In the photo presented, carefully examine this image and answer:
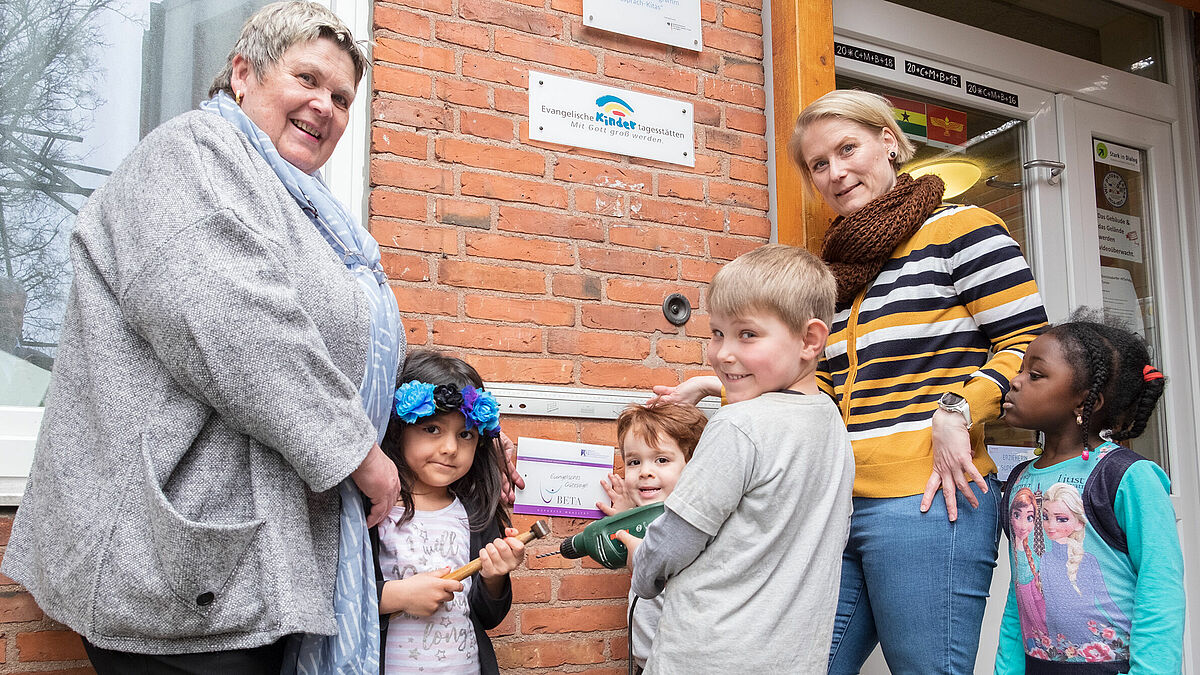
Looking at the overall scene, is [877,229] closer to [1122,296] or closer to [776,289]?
[776,289]

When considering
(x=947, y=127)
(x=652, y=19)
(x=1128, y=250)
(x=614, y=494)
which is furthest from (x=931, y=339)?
(x=1128, y=250)

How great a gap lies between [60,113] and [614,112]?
1513 millimetres

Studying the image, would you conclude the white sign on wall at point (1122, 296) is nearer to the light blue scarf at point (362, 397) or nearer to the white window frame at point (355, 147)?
the white window frame at point (355, 147)

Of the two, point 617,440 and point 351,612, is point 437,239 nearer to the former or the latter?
point 617,440

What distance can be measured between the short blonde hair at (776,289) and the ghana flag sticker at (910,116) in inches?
75.5

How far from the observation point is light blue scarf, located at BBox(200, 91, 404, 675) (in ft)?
5.58

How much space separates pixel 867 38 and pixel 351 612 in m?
2.75

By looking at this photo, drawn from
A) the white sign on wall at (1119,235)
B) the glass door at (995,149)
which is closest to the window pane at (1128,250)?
the white sign on wall at (1119,235)

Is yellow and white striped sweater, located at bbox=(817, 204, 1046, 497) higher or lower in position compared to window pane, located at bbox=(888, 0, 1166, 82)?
lower

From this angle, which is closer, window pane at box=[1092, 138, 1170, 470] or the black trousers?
the black trousers

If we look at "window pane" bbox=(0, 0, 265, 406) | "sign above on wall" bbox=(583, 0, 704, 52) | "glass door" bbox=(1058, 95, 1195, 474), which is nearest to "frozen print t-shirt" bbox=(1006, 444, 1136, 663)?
"sign above on wall" bbox=(583, 0, 704, 52)

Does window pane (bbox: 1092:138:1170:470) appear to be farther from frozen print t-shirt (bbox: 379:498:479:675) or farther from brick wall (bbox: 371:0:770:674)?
frozen print t-shirt (bbox: 379:498:479:675)

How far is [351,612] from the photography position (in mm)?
1704

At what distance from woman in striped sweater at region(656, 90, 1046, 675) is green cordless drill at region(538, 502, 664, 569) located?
20.5 inches
